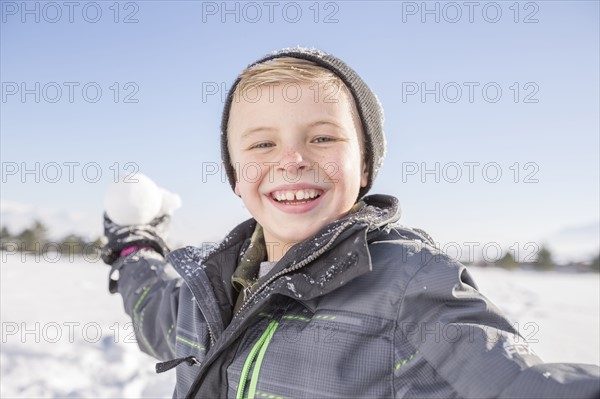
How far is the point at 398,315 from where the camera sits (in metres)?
1.18

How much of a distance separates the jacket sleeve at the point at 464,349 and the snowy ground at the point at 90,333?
0.88m

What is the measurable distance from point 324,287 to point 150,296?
48.0 inches

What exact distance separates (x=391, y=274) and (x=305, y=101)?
63 cm

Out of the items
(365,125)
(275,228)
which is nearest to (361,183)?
(365,125)

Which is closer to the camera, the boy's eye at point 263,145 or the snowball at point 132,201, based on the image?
the boy's eye at point 263,145

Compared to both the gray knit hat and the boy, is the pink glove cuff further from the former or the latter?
the gray knit hat

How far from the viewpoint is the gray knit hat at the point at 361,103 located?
5.52 ft

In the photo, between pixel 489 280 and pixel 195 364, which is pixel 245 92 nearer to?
pixel 195 364

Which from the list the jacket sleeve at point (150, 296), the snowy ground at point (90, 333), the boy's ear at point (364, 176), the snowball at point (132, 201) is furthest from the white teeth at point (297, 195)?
the snowball at point (132, 201)

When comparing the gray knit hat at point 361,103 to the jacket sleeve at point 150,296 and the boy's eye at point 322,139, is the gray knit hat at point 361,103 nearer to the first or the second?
the boy's eye at point 322,139

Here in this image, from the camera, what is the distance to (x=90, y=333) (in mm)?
3719

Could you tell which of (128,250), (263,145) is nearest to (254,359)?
(263,145)

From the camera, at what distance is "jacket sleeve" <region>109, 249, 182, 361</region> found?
2051 millimetres

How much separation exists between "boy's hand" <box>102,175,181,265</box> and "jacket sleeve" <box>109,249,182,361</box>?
69mm
